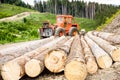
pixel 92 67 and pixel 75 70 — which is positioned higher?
pixel 75 70

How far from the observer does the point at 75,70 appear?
20.9 ft

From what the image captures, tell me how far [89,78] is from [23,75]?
5.16ft

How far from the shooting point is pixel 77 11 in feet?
367

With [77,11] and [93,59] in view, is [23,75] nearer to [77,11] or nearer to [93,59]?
[93,59]

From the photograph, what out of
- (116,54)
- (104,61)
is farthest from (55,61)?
(116,54)

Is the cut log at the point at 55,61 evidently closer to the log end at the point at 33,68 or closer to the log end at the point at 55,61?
the log end at the point at 55,61

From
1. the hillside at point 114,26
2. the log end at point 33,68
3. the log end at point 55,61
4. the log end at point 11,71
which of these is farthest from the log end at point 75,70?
the hillside at point 114,26

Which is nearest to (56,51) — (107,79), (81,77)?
(81,77)

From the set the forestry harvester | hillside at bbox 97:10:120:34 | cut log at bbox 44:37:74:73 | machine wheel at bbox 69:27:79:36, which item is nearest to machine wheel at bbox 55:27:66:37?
the forestry harvester

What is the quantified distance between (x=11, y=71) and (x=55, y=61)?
105 cm

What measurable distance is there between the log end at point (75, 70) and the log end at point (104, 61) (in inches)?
49.6

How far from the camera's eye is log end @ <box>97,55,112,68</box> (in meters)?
7.54

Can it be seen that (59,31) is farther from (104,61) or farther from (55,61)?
(55,61)

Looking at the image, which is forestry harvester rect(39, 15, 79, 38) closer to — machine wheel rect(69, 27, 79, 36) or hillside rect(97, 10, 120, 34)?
machine wheel rect(69, 27, 79, 36)
